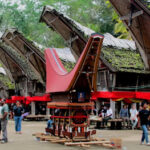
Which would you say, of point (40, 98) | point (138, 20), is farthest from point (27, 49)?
point (138, 20)

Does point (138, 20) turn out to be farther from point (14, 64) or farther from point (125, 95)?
point (14, 64)

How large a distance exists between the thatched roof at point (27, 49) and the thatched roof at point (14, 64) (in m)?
1.25

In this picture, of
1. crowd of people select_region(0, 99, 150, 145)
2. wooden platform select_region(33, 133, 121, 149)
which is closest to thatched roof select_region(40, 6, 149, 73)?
crowd of people select_region(0, 99, 150, 145)

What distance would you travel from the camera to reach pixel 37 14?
5553 centimetres

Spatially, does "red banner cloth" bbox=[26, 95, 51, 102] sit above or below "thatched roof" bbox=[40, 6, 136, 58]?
below

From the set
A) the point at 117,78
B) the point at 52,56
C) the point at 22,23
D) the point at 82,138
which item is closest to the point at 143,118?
the point at 82,138

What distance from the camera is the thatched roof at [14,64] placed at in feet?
102

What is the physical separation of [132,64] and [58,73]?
11737mm

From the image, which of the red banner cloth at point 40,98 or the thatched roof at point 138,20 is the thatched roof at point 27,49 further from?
the thatched roof at point 138,20

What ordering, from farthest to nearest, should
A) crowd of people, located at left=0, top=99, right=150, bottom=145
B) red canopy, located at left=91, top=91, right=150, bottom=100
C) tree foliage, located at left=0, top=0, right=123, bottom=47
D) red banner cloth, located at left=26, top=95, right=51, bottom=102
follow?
1. tree foliage, located at left=0, top=0, right=123, bottom=47
2. red banner cloth, located at left=26, top=95, right=51, bottom=102
3. red canopy, located at left=91, top=91, right=150, bottom=100
4. crowd of people, located at left=0, top=99, right=150, bottom=145

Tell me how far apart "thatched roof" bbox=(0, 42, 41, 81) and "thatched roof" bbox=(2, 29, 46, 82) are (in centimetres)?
125

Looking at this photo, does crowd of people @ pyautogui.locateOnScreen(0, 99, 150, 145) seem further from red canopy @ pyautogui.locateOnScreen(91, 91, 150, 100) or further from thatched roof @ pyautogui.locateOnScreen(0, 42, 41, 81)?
thatched roof @ pyautogui.locateOnScreen(0, 42, 41, 81)

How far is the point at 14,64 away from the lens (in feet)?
108

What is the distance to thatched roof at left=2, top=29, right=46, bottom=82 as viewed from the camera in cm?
2773
